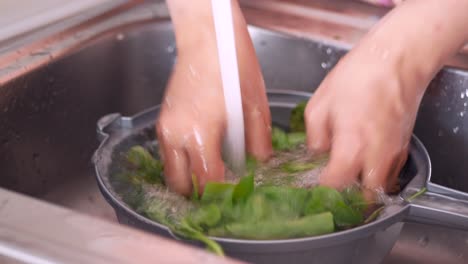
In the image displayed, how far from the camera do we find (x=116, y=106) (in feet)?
2.92

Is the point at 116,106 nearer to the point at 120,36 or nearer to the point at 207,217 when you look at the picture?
the point at 120,36

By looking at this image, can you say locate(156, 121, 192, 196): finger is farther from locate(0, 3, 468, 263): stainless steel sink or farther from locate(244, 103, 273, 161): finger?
locate(0, 3, 468, 263): stainless steel sink

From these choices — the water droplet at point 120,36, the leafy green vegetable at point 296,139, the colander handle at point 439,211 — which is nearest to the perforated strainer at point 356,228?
the colander handle at point 439,211

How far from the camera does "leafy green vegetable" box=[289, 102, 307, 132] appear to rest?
75 centimetres

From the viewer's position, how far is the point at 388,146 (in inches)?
23.3

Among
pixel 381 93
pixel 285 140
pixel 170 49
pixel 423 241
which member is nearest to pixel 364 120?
pixel 381 93

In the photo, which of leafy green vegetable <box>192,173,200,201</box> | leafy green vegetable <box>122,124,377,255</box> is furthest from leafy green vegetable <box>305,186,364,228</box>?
leafy green vegetable <box>192,173,200,201</box>

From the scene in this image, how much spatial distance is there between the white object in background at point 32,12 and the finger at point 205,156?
0.35 metres

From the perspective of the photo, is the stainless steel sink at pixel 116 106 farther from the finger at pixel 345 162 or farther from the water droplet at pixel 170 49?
the finger at pixel 345 162

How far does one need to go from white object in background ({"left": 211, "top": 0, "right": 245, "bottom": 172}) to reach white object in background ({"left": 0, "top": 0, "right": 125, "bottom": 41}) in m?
0.32

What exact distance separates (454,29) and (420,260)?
0.88 feet

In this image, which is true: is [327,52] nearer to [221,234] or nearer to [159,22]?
[159,22]

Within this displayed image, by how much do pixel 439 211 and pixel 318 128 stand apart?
0.14 m

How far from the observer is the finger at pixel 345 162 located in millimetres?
580
